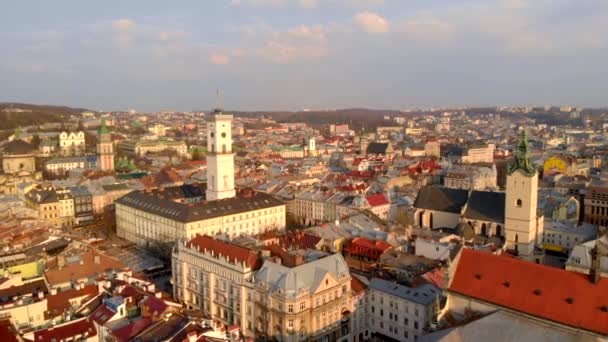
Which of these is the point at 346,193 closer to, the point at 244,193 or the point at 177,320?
the point at 244,193

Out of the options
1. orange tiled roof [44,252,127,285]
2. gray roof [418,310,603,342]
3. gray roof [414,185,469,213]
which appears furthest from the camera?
gray roof [414,185,469,213]

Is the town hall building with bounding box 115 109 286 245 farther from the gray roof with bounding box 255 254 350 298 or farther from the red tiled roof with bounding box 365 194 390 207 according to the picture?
the gray roof with bounding box 255 254 350 298

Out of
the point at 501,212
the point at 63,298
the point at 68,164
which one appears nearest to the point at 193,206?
the point at 63,298

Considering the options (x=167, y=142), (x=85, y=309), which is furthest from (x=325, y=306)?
(x=167, y=142)

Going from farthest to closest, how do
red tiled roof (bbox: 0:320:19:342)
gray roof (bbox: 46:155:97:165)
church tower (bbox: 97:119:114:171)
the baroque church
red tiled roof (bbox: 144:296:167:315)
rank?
gray roof (bbox: 46:155:97:165), church tower (bbox: 97:119:114:171), the baroque church, red tiled roof (bbox: 144:296:167:315), red tiled roof (bbox: 0:320:19:342)

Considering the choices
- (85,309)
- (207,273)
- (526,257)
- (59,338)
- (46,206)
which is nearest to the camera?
(59,338)

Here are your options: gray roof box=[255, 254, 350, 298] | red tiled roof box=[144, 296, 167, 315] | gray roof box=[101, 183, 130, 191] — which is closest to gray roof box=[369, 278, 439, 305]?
gray roof box=[255, 254, 350, 298]

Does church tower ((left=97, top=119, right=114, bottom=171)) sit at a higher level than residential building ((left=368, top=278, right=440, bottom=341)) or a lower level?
higher
